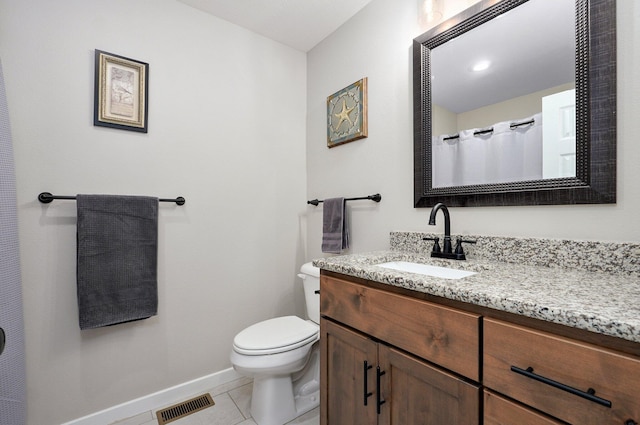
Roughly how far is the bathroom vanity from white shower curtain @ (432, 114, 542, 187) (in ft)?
1.02

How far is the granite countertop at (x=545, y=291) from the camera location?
56 cm

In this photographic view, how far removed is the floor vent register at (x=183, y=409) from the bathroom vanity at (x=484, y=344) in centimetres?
90

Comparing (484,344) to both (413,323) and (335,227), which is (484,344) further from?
(335,227)

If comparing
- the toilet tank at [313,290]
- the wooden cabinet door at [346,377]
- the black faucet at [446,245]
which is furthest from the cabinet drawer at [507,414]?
the toilet tank at [313,290]

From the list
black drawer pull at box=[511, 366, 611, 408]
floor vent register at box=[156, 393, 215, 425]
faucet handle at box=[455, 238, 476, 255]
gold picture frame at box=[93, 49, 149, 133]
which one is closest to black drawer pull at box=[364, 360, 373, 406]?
black drawer pull at box=[511, 366, 611, 408]

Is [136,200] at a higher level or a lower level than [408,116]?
lower

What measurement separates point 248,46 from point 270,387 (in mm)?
2195

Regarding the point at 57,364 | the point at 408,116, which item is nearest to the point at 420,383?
the point at 408,116

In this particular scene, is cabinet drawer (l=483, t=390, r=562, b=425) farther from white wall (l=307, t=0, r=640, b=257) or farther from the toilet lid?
the toilet lid

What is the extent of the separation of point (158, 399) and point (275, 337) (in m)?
0.85

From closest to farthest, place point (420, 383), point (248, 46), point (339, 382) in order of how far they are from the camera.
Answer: point (420, 383) → point (339, 382) → point (248, 46)

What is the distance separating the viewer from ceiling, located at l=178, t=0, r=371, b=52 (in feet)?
5.87

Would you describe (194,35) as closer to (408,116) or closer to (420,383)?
(408,116)

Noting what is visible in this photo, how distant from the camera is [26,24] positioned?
4.50ft
